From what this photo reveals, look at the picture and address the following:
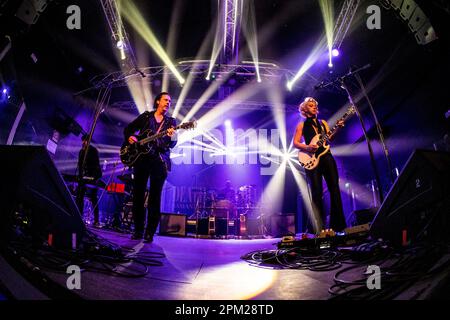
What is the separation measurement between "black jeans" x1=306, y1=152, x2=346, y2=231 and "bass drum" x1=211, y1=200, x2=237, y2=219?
4728 millimetres

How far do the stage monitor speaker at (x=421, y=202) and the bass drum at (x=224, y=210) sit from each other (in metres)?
6.02

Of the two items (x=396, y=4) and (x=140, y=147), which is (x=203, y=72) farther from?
(x=396, y=4)

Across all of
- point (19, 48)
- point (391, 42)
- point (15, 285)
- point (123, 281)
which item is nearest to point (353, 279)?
point (123, 281)

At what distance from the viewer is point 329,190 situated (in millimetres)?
3898

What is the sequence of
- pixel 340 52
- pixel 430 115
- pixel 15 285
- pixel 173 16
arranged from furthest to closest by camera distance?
pixel 173 16, pixel 340 52, pixel 430 115, pixel 15 285

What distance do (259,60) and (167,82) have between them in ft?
10.7

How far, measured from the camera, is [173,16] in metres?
7.51

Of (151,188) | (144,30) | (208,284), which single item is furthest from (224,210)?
(208,284)

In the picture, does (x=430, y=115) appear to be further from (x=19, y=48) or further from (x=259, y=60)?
(x=19, y=48)

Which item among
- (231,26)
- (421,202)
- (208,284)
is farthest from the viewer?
(231,26)

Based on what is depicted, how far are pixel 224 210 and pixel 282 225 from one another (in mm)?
1870

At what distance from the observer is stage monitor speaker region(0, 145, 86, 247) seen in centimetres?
192

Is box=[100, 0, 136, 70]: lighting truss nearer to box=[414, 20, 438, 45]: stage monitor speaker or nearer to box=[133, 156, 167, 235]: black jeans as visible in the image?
box=[133, 156, 167, 235]: black jeans

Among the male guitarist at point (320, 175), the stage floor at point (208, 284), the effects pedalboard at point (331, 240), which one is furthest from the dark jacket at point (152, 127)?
the effects pedalboard at point (331, 240)
